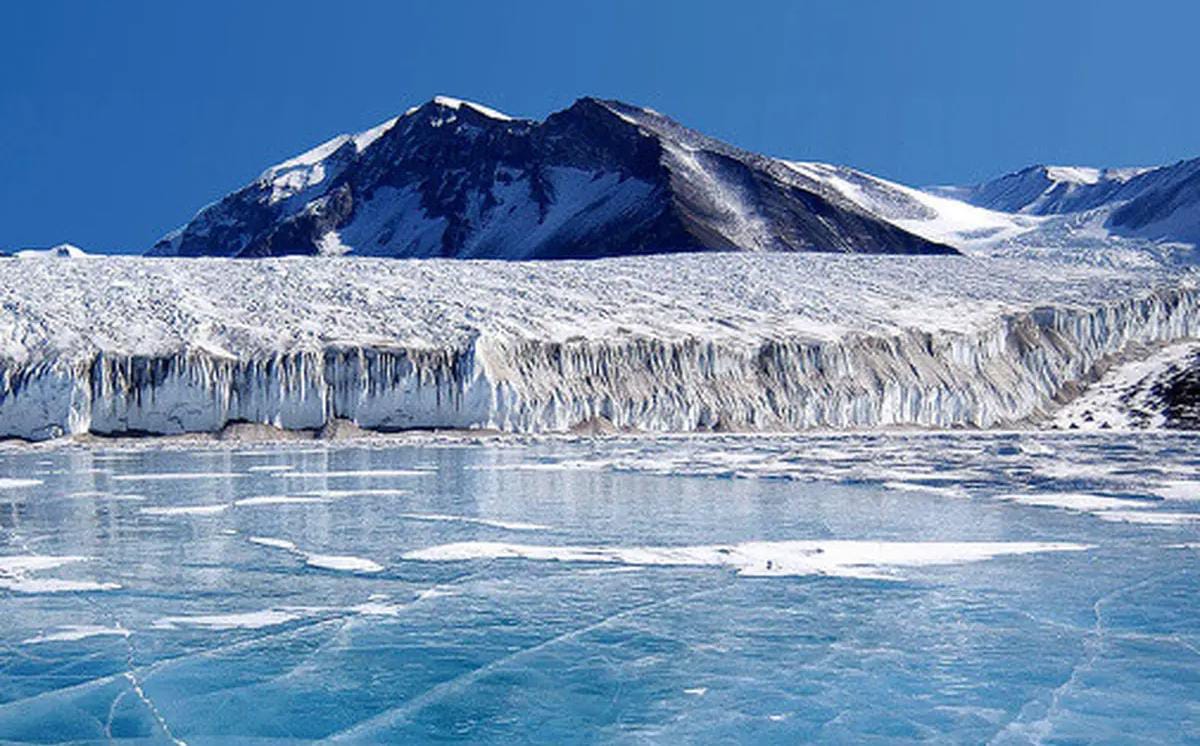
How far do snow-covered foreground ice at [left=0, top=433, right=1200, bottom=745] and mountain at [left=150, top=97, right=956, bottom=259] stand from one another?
65.8 meters

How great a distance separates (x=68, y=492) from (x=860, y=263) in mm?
30384

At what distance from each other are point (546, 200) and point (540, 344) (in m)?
72.0

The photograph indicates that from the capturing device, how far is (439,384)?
2738 centimetres

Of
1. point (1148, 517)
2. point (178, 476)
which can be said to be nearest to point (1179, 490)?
point (1148, 517)

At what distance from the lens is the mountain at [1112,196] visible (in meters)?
99.7

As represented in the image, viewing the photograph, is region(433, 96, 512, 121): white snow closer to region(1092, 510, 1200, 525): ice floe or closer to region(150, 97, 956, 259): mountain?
region(150, 97, 956, 259): mountain

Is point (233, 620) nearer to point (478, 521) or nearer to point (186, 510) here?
point (478, 521)

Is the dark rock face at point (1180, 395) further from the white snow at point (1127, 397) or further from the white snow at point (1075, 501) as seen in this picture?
the white snow at point (1075, 501)

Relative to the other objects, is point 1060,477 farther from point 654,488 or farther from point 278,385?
point 278,385

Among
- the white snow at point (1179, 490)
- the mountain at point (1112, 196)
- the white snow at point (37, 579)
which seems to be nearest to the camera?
Answer: the white snow at point (37, 579)

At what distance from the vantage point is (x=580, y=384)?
Answer: 28.6 m

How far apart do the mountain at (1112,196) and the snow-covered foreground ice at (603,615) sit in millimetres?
92582

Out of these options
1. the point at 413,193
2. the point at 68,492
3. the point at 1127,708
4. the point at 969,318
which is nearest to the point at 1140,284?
the point at 969,318

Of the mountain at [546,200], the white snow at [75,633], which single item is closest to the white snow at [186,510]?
the white snow at [75,633]
